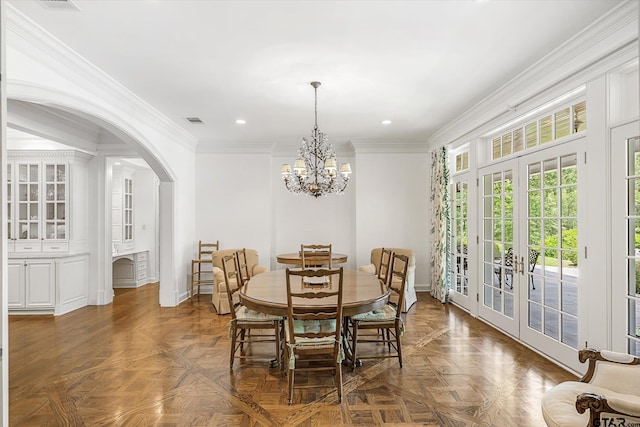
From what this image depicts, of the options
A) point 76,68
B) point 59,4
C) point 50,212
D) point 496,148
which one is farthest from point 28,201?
point 496,148

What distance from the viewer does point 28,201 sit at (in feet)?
18.6

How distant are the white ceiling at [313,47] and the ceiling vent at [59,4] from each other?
0.04 meters

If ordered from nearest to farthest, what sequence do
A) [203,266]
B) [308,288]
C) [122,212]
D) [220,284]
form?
[308,288], [220,284], [203,266], [122,212]

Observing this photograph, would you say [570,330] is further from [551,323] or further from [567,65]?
[567,65]

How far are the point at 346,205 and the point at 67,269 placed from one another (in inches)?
188

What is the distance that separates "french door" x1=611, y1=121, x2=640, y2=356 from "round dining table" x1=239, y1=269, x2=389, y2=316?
174 centimetres

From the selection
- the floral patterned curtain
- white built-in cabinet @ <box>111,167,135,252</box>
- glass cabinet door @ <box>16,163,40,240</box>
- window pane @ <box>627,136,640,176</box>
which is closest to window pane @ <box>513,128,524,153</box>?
window pane @ <box>627,136,640,176</box>

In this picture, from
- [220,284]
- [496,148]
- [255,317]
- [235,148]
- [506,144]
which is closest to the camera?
[255,317]

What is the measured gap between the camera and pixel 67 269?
18.3 feet

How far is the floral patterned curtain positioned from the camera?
608 cm

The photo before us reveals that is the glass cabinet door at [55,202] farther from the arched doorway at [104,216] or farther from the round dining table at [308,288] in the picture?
the round dining table at [308,288]

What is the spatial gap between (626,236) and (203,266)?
6170mm

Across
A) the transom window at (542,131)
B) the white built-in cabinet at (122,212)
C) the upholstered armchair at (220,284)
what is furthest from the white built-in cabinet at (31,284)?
the transom window at (542,131)

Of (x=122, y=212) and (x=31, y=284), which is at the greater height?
(x=122, y=212)
